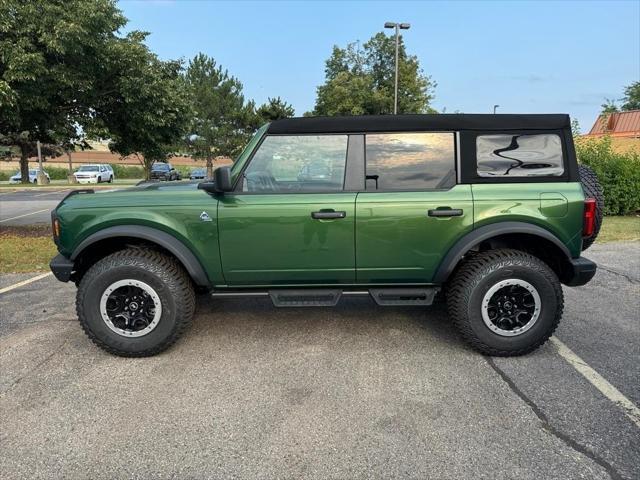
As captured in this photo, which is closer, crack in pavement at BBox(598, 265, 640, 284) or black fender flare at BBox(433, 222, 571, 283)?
black fender flare at BBox(433, 222, 571, 283)

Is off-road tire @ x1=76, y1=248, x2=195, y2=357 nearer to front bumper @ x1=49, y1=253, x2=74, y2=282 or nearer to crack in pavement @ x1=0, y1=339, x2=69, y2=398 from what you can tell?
front bumper @ x1=49, y1=253, x2=74, y2=282

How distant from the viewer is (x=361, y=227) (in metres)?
3.46

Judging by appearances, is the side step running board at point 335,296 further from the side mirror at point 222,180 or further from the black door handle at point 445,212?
the side mirror at point 222,180

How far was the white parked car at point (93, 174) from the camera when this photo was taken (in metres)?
33.8

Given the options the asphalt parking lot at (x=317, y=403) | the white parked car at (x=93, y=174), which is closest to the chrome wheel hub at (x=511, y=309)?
the asphalt parking lot at (x=317, y=403)

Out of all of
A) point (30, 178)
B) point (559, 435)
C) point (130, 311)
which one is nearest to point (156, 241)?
point (130, 311)

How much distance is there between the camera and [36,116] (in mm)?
9078

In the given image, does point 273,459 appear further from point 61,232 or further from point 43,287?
point 43,287

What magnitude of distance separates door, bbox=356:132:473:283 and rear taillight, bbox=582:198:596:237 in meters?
0.87

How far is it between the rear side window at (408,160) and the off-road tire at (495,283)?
747mm

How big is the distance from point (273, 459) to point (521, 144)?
2.84 meters

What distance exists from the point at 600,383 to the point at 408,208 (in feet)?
5.79

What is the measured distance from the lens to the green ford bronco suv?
11.4 ft

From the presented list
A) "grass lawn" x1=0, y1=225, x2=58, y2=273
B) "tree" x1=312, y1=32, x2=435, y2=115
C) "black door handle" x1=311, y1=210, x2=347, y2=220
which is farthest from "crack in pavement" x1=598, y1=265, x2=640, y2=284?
"tree" x1=312, y1=32, x2=435, y2=115
